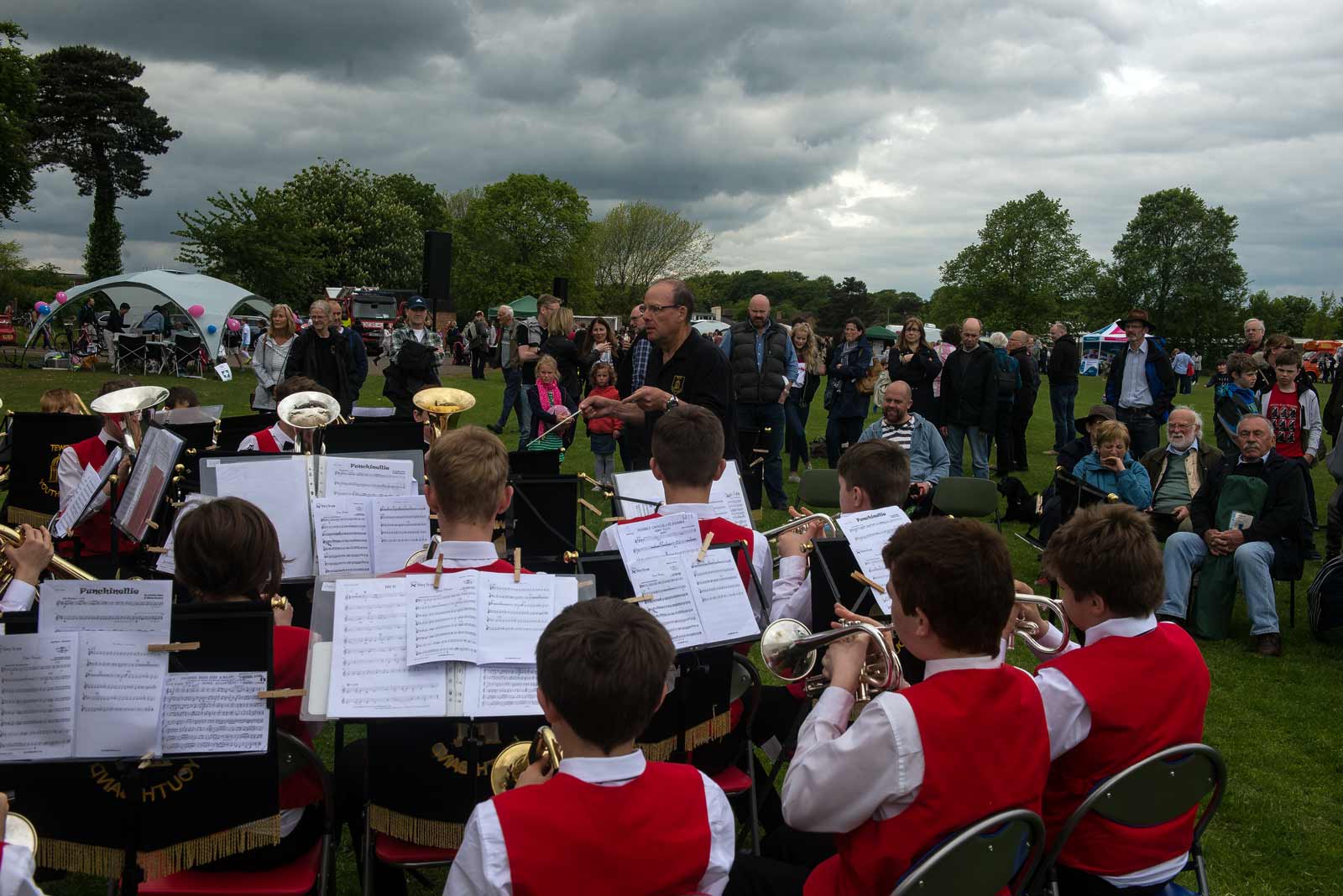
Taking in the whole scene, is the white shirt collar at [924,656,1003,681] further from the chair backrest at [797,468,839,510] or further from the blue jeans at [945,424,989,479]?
the blue jeans at [945,424,989,479]

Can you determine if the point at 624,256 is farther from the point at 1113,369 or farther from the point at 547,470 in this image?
the point at 547,470

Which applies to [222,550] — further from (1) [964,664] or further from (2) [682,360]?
(2) [682,360]

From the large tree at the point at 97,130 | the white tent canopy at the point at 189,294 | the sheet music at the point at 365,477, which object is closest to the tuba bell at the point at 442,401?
the sheet music at the point at 365,477

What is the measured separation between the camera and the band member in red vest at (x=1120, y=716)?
241cm

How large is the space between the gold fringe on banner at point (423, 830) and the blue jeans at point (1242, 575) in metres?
5.00

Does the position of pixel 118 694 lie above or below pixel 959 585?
below

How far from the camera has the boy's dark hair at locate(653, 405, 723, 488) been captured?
3475mm

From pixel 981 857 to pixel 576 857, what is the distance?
2.73 ft

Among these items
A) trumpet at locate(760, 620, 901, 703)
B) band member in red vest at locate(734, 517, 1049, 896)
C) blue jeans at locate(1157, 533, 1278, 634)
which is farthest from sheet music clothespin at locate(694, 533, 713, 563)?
blue jeans at locate(1157, 533, 1278, 634)

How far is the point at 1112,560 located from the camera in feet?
8.62

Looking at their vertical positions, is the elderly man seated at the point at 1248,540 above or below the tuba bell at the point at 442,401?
below

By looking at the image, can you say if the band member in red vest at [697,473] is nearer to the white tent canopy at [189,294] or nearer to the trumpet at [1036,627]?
the trumpet at [1036,627]

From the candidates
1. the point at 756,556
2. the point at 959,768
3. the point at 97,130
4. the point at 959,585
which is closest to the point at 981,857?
the point at 959,768

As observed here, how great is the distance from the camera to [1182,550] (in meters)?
6.37
